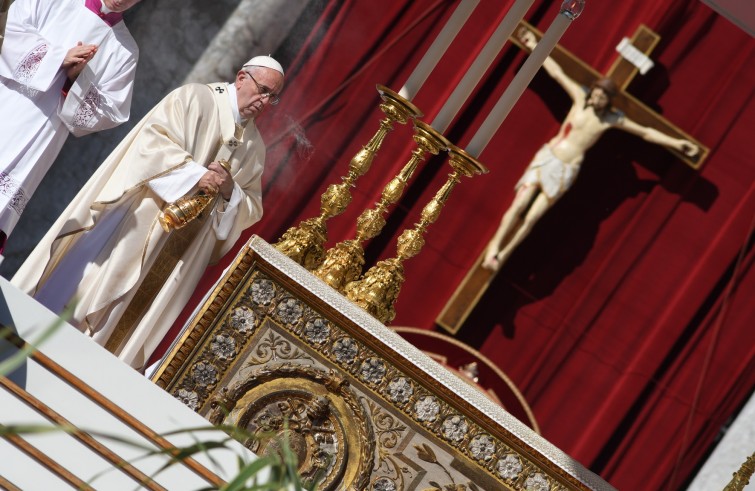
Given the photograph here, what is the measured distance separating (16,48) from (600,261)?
101 inches

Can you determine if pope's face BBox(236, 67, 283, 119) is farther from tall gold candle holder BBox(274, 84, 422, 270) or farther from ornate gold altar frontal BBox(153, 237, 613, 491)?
ornate gold altar frontal BBox(153, 237, 613, 491)

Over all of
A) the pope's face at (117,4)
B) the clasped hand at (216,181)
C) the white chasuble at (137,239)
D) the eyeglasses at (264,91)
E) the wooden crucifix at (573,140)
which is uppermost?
the wooden crucifix at (573,140)

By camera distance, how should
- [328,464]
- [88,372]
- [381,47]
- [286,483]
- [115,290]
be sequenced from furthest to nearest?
[381,47] < [115,290] < [328,464] < [88,372] < [286,483]

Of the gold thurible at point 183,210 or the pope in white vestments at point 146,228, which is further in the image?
the pope in white vestments at point 146,228

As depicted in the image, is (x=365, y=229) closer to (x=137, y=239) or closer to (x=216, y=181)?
(x=216, y=181)

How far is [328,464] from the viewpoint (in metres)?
2.63

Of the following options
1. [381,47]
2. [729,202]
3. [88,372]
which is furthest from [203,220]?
[729,202]

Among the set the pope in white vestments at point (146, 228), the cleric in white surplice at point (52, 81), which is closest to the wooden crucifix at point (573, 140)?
the pope in white vestments at point (146, 228)

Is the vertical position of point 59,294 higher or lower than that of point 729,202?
lower

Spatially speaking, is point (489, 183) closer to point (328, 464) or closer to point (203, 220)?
point (203, 220)

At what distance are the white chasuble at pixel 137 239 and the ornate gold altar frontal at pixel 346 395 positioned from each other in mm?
539

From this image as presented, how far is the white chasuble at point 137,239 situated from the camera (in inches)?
123

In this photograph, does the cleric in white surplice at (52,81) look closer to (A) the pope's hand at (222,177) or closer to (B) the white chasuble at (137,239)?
(B) the white chasuble at (137,239)

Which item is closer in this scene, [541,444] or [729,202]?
[541,444]
